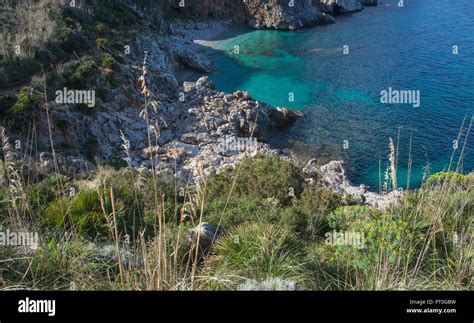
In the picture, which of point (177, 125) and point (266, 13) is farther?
point (266, 13)

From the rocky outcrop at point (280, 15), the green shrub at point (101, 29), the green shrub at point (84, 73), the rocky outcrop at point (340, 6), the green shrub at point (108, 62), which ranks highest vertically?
the rocky outcrop at point (340, 6)

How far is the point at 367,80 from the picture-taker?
3084cm

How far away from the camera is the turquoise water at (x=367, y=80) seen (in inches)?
854

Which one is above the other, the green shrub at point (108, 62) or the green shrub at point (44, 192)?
the green shrub at point (108, 62)

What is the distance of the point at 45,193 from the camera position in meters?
7.28

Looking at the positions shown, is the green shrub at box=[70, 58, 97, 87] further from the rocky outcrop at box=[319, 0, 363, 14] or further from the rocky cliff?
the rocky outcrop at box=[319, 0, 363, 14]

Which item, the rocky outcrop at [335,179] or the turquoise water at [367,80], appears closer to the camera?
the rocky outcrop at [335,179]

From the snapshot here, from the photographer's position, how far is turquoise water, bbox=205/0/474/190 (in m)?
21.7

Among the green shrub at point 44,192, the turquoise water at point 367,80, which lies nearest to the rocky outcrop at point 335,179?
the turquoise water at point 367,80

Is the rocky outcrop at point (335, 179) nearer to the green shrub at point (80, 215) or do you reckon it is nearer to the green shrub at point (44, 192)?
the green shrub at point (44, 192)

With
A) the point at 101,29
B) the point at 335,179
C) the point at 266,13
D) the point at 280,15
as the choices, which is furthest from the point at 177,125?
the point at 266,13

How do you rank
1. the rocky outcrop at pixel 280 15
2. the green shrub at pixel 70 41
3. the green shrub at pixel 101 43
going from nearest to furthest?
the green shrub at pixel 70 41 < the green shrub at pixel 101 43 < the rocky outcrop at pixel 280 15

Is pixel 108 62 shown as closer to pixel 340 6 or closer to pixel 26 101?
pixel 26 101
